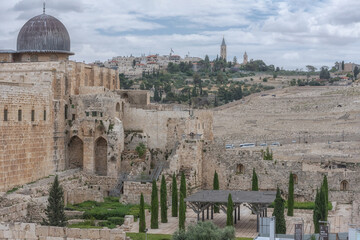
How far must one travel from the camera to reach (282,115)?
286 feet

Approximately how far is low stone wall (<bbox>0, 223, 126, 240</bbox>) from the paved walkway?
22.5ft

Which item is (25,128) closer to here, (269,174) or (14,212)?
(14,212)

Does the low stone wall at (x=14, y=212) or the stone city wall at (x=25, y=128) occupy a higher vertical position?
the stone city wall at (x=25, y=128)

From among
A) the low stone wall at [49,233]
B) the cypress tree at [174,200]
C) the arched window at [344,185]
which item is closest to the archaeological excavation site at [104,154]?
the arched window at [344,185]

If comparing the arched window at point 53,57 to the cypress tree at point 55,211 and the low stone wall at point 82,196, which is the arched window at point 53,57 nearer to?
the low stone wall at point 82,196

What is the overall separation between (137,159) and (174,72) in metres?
84.5

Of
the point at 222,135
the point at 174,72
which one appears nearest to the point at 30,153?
the point at 222,135

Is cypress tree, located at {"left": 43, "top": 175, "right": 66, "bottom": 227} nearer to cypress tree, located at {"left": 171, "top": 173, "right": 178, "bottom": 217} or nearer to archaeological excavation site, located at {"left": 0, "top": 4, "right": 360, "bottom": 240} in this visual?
archaeological excavation site, located at {"left": 0, "top": 4, "right": 360, "bottom": 240}

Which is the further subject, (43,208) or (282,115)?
(282,115)

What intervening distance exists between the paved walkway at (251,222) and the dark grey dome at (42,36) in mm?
12163

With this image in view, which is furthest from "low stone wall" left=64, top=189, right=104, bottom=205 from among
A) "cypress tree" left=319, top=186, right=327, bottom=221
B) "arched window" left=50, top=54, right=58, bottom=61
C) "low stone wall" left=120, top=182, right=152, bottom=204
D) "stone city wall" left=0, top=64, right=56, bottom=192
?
"cypress tree" left=319, top=186, right=327, bottom=221

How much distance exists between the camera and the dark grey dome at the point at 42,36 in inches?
1395

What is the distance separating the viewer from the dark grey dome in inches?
1395

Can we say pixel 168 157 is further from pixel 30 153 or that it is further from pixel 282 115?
pixel 282 115
